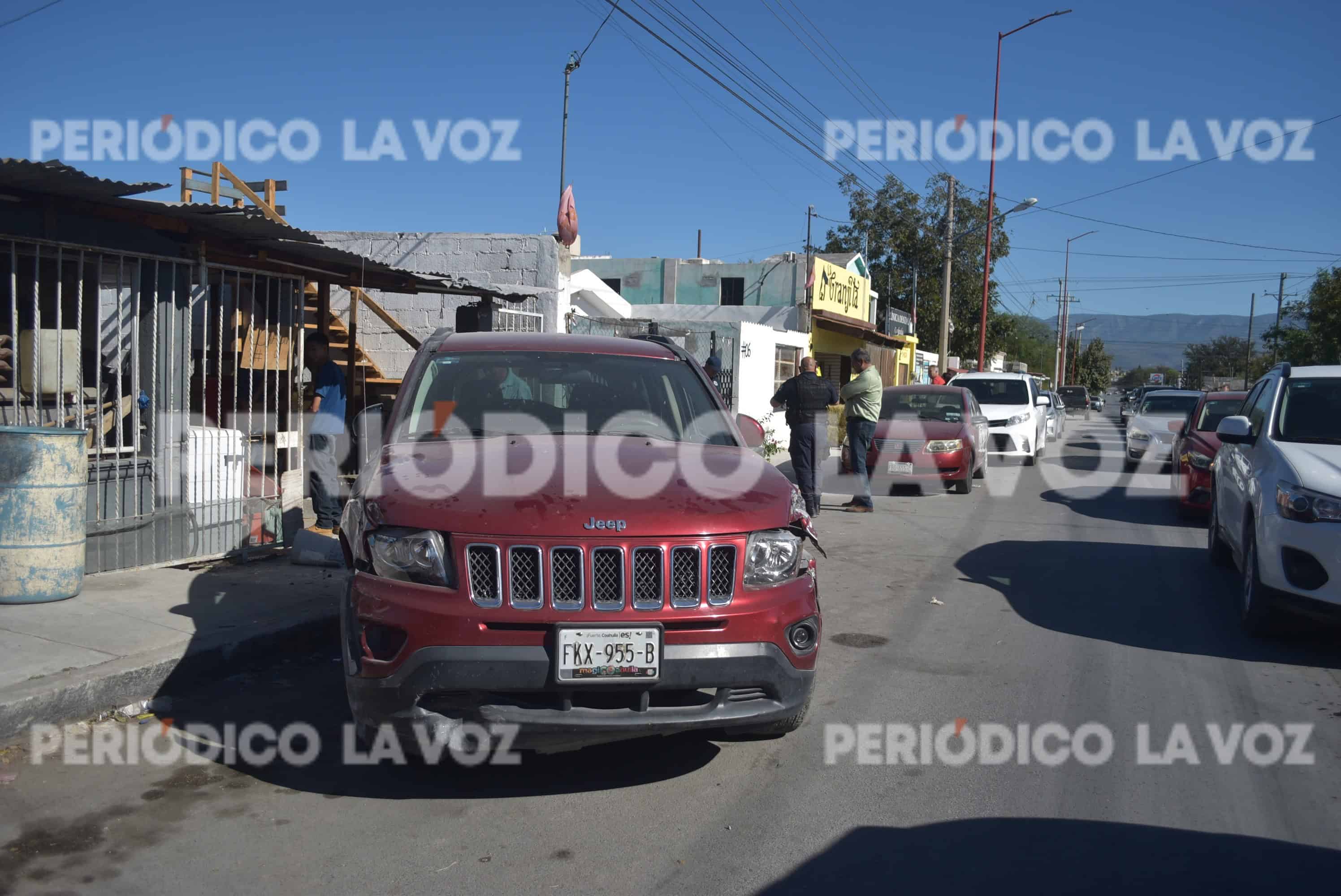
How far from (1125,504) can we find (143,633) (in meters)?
11.9

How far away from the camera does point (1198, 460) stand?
11742 mm

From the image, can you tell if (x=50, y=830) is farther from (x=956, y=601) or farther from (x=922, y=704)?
(x=956, y=601)

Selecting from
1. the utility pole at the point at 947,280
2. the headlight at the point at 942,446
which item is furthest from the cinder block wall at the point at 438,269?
the utility pole at the point at 947,280

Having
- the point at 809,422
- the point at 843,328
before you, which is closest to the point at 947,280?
the point at 843,328

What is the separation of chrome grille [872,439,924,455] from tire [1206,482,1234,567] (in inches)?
204

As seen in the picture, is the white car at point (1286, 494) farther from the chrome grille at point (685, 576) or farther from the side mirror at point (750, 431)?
the chrome grille at point (685, 576)

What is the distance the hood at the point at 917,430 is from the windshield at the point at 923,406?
243 millimetres

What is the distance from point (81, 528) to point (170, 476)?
1.45m

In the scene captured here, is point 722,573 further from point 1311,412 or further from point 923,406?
point 923,406

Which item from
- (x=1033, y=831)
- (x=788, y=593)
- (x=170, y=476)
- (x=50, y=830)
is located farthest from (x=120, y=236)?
(x=1033, y=831)

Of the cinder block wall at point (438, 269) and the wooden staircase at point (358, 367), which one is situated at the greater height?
the cinder block wall at point (438, 269)

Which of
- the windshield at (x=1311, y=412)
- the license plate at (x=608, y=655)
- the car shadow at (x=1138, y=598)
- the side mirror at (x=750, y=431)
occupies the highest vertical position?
the windshield at (x=1311, y=412)

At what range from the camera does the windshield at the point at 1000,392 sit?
1898 centimetres

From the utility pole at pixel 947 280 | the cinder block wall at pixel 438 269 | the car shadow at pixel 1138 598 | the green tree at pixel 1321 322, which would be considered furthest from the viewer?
the green tree at pixel 1321 322
